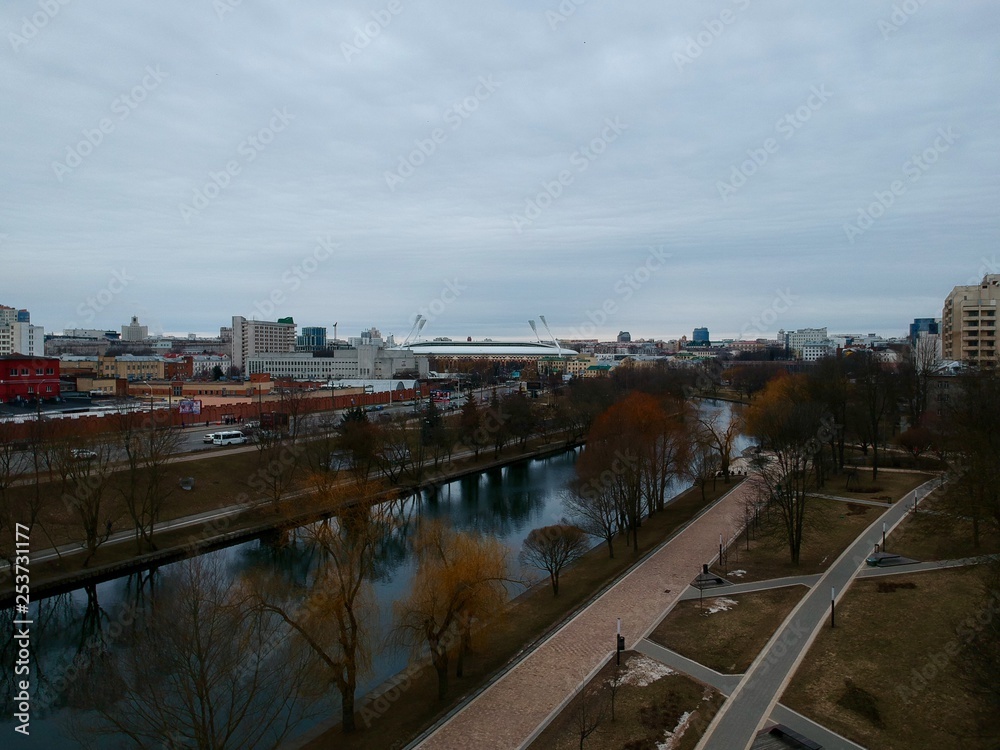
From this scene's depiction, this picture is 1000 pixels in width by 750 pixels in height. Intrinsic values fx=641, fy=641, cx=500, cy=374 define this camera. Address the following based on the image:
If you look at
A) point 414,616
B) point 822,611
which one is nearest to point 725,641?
point 822,611

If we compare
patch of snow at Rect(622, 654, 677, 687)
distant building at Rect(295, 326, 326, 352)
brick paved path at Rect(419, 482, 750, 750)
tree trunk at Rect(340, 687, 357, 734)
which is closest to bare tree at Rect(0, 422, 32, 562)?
tree trunk at Rect(340, 687, 357, 734)

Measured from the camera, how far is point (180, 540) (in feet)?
51.6

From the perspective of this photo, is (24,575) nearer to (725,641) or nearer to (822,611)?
(725,641)

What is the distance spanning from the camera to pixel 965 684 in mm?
7359

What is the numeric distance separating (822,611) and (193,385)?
123ft

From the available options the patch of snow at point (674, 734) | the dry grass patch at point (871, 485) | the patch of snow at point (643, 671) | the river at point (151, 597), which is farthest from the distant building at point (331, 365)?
the patch of snow at point (674, 734)

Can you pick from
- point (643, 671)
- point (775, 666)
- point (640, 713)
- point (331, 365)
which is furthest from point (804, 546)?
point (331, 365)

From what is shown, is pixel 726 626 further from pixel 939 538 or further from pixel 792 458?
pixel 939 538

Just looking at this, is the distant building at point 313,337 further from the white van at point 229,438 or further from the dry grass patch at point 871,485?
the dry grass patch at point 871,485

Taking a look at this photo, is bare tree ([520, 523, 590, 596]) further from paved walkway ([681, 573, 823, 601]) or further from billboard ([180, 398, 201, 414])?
billboard ([180, 398, 201, 414])

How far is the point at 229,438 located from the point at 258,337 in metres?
58.4

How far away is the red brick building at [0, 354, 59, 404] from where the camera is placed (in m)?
28.7

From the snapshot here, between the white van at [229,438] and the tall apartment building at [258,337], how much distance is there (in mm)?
49855

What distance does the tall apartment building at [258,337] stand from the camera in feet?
252
